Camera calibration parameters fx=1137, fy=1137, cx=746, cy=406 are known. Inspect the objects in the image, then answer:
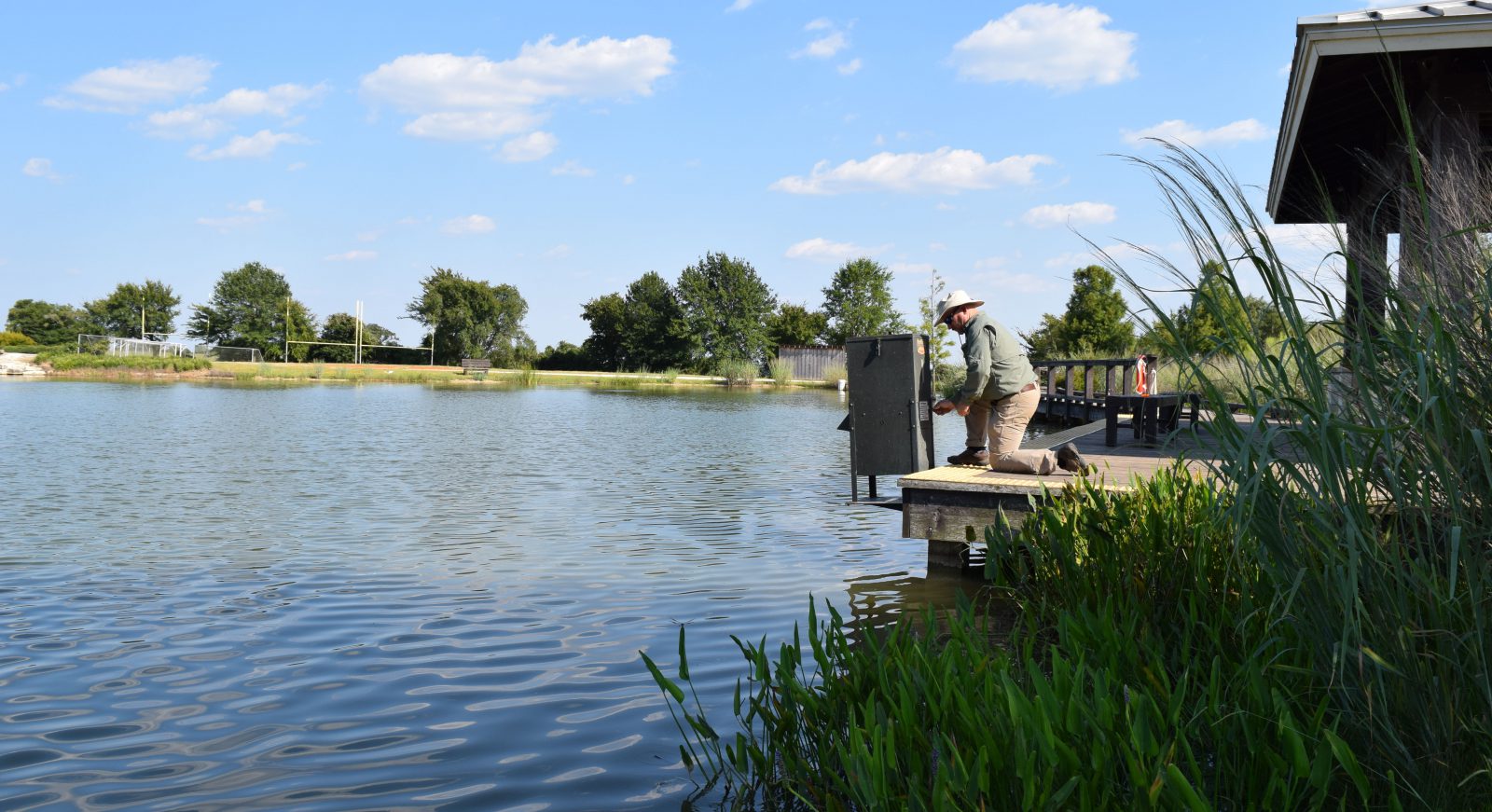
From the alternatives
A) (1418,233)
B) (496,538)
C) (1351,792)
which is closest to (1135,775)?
(1351,792)

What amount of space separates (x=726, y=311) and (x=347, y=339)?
1112 inches

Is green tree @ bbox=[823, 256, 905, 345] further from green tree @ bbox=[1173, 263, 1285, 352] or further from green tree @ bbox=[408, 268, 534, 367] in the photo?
green tree @ bbox=[1173, 263, 1285, 352]

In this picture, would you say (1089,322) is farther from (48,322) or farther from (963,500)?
(48,322)

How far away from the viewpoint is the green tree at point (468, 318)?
80.6m

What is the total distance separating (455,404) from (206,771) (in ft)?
99.7

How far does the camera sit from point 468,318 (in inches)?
3172

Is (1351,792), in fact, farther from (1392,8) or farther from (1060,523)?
(1392,8)

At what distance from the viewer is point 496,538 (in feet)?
32.8

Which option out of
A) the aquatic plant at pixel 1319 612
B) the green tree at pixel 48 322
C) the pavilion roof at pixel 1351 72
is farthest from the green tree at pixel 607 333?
the aquatic plant at pixel 1319 612

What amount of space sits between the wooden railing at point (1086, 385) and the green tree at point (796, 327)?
4354 centimetres

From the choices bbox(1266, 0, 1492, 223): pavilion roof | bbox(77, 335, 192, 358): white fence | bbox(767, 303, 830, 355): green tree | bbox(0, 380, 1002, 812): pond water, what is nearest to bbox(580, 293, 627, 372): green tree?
bbox(767, 303, 830, 355): green tree

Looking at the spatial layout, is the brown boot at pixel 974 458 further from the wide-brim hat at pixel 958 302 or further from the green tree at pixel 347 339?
the green tree at pixel 347 339

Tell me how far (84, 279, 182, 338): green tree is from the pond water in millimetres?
67107

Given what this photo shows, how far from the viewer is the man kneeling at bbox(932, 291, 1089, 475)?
856 centimetres
